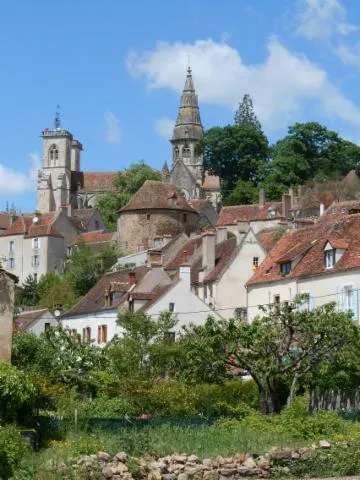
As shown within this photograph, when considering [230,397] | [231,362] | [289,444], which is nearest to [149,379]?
[230,397]

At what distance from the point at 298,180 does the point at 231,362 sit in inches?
3440

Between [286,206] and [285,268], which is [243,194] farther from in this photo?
[285,268]

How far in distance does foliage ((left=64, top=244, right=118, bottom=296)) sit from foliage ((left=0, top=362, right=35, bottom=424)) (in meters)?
65.1

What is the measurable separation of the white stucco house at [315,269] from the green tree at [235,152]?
82376 mm

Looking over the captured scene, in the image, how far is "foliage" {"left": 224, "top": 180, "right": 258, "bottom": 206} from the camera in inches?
5295

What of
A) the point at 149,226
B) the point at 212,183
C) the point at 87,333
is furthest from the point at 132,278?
the point at 212,183

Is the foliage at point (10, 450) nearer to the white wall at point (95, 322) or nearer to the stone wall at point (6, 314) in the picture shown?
the stone wall at point (6, 314)

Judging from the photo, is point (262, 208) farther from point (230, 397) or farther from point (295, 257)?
point (230, 397)

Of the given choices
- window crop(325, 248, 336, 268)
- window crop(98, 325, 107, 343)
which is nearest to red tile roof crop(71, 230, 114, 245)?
window crop(98, 325, 107, 343)

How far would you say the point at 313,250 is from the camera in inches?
2287

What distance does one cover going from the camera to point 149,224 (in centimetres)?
10312

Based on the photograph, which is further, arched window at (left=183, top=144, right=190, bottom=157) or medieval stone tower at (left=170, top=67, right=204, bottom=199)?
arched window at (left=183, top=144, right=190, bottom=157)

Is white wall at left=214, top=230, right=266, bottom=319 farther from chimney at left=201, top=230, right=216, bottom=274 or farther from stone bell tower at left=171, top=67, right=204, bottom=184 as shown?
stone bell tower at left=171, top=67, right=204, bottom=184

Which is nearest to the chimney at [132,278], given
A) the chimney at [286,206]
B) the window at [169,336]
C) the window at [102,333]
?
the window at [102,333]
